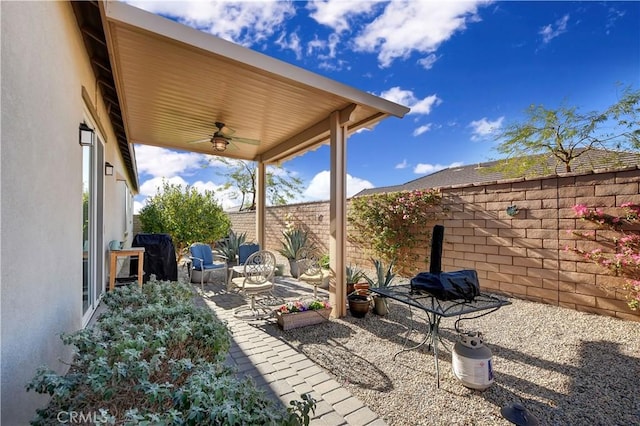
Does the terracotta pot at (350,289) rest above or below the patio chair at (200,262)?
below

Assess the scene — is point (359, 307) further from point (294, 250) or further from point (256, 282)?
point (294, 250)

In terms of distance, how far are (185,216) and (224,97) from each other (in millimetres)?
4577

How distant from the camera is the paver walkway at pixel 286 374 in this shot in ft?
6.82

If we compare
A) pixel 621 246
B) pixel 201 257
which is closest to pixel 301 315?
pixel 201 257

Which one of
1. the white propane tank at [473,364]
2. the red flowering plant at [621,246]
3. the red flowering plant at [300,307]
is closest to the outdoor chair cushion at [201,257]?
the red flowering plant at [300,307]

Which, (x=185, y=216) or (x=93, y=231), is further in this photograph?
(x=185, y=216)

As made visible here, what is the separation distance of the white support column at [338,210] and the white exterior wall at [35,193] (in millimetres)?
2930

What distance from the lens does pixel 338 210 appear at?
4266 mm

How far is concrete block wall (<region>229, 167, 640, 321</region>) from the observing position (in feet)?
12.7

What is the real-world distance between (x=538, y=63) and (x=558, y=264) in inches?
217

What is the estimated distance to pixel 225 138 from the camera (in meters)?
4.96

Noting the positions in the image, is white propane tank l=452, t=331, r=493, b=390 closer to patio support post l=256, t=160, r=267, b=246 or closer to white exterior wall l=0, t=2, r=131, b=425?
white exterior wall l=0, t=2, r=131, b=425

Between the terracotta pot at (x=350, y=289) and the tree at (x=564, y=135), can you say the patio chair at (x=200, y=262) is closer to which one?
the terracotta pot at (x=350, y=289)

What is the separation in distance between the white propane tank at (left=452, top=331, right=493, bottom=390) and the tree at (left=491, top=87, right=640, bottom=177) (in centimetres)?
823
